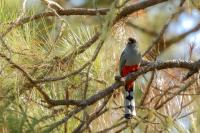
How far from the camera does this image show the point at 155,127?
1.90 meters

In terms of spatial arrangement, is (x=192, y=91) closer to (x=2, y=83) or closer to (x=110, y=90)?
(x=110, y=90)

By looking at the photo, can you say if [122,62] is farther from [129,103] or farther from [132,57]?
[129,103]

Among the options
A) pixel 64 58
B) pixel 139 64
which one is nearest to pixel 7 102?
pixel 64 58

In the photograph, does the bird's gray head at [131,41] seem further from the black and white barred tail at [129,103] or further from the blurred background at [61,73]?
the black and white barred tail at [129,103]

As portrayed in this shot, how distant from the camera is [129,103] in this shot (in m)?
2.05

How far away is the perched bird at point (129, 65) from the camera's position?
79.3 inches

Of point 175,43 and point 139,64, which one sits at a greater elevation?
point 175,43

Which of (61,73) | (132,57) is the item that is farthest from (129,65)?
(61,73)

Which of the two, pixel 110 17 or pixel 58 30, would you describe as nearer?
pixel 110 17

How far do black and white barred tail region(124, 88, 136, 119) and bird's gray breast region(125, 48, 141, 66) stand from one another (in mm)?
101

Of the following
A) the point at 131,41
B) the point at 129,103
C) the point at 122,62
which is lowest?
the point at 129,103

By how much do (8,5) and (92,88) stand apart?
0.38 m

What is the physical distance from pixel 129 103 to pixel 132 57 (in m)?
0.22

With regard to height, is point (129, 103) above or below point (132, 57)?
below
